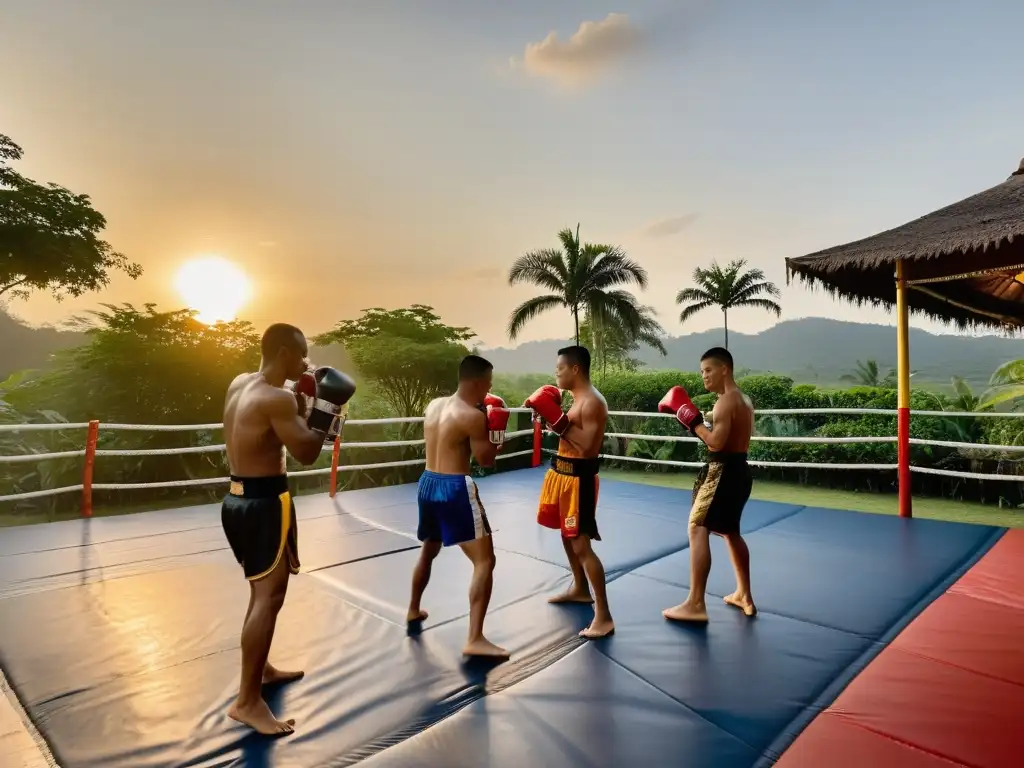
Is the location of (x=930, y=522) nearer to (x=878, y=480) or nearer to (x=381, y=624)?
(x=878, y=480)

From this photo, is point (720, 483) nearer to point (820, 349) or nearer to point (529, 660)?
point (529, 660)

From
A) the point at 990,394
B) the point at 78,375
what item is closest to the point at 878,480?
the point at 990,394

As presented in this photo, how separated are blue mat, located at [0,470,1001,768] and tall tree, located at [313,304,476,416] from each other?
11841mm

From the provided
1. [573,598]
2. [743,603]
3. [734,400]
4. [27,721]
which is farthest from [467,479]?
[27,721]

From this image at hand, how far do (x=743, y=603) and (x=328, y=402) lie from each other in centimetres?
242

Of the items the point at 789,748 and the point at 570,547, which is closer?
the point at 789,748

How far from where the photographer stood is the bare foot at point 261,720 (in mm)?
1911

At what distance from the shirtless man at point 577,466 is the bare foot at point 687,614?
35cm

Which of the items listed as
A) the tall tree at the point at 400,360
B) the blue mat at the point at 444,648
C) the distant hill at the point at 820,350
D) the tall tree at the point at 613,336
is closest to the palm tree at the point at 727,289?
the tall tree at the point at 613,336

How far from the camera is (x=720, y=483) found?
2891 mm

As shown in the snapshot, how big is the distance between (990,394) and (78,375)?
16.6 m

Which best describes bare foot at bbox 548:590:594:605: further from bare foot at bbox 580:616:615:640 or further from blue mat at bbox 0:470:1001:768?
bare foot at bbox 580:616:615:640

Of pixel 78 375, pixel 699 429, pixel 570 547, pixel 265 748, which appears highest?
pixel 78 375

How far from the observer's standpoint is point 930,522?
15.7 feet
